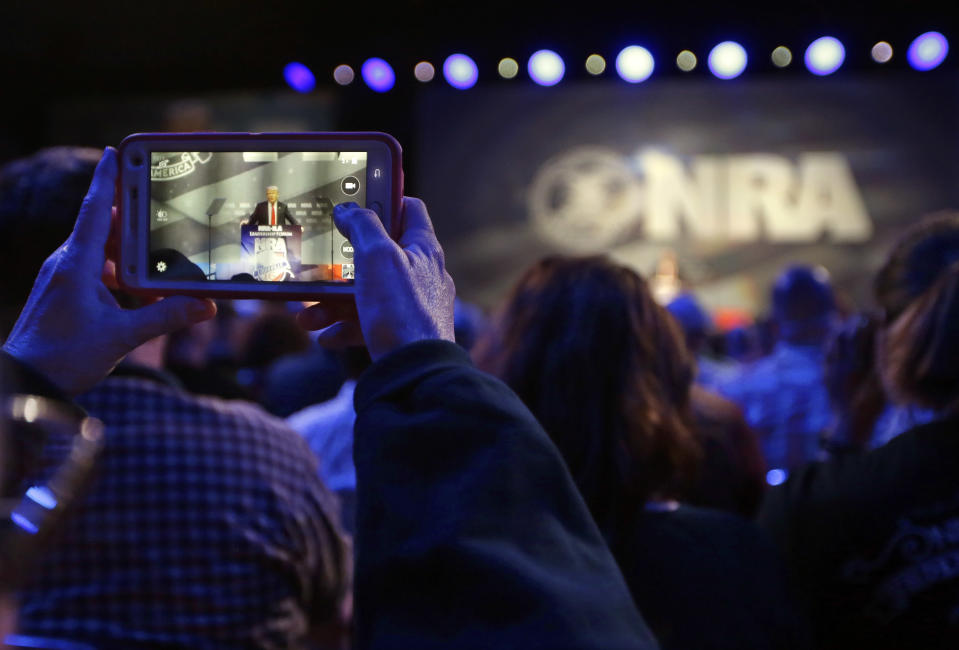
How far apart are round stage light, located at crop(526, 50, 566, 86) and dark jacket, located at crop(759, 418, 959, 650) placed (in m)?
3.02

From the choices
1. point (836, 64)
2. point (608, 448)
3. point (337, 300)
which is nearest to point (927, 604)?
point (608, 448)

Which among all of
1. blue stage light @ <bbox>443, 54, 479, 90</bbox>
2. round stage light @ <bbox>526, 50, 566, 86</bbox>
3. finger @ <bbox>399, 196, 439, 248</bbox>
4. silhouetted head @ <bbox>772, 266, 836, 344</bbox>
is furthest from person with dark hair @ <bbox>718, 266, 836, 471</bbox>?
finger @ <bbox>399, 196, 439, 248</bbox>

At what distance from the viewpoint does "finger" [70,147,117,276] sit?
0.88 metres

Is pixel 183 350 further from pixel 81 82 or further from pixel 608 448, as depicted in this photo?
pixel 81 82

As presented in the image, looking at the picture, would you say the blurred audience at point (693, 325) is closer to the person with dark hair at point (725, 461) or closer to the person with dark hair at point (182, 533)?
the person with dark hair at point (725, 461)

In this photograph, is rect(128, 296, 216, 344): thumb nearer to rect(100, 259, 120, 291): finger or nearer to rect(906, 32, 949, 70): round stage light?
rect(100, 259, 120, 291): finger

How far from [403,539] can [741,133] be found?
8.25 m

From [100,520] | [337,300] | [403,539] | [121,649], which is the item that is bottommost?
[121,649]

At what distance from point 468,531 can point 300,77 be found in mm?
4144

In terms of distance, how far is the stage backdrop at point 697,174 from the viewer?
7926 mm

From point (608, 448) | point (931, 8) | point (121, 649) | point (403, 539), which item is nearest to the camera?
point (403, 539)

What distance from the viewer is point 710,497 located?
198cm

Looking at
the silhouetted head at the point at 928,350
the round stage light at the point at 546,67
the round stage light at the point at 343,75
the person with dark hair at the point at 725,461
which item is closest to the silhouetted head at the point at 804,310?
the person with dark hair at the point at 725,461

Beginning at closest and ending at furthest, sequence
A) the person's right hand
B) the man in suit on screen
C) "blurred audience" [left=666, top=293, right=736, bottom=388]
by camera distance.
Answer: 1. the person's right hand
2. the man in suit on screen
3. "blurred audience" [left=666, top=293, right=736, bottom=388]
